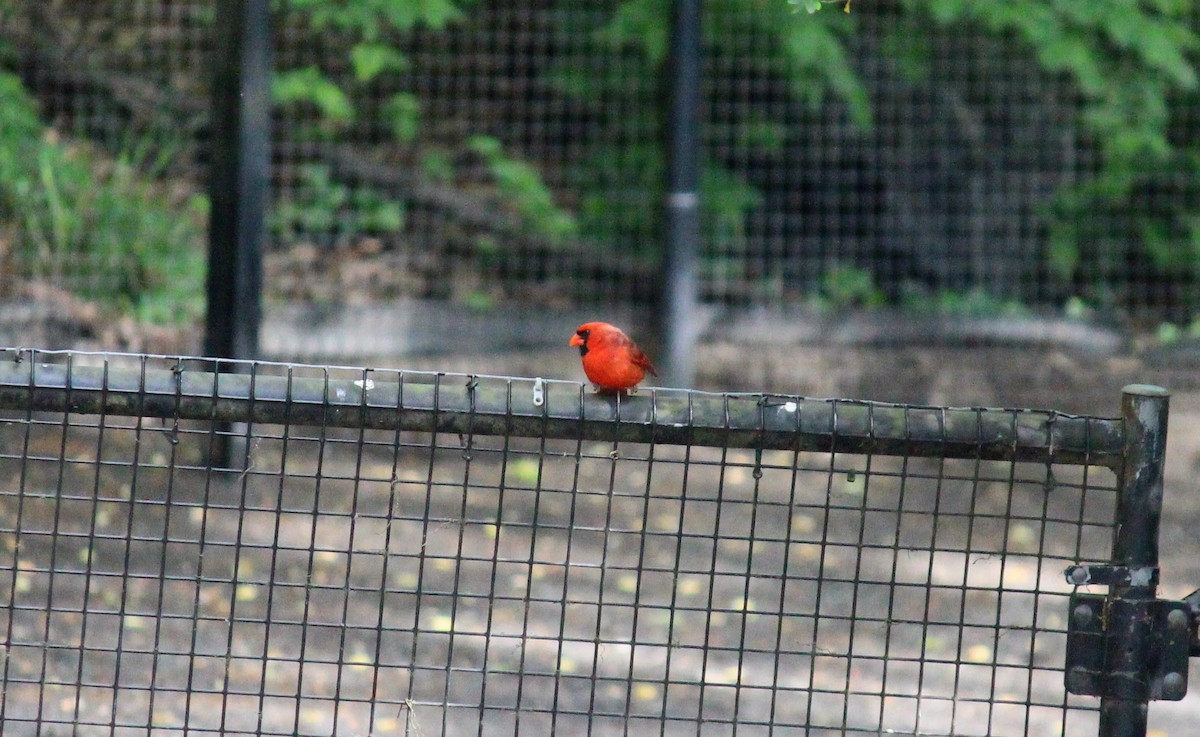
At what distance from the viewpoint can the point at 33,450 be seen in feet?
17.7

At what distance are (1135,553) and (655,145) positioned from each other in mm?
6383

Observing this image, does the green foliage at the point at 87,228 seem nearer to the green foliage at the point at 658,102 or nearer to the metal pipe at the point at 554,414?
the green foliage at the point at 658,102

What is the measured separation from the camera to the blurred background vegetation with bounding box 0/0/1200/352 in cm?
768

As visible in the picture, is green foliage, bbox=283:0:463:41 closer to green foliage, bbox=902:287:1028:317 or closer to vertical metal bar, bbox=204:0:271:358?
vertical metal bar, bbox=204:0:271:358

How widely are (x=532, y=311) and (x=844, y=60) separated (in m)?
2.28

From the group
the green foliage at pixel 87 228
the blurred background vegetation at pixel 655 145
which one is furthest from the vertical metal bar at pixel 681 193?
the green foliage at pixel 87 228

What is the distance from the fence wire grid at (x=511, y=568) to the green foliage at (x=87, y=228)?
1357 mm

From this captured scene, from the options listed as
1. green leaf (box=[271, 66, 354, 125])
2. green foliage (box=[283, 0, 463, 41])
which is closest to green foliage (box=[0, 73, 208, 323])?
green leaf (box=[271, 66, 354, 125])

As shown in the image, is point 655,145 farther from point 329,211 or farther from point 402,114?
point 329,211

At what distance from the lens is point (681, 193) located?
6.61 m

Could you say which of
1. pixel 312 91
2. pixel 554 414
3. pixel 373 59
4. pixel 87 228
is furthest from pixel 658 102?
pixel 554 414

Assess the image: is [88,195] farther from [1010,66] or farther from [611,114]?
[1010,66]

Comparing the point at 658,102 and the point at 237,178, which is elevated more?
the point at 658,102

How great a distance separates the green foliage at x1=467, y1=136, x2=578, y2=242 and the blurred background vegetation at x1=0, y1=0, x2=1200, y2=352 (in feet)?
0.06
